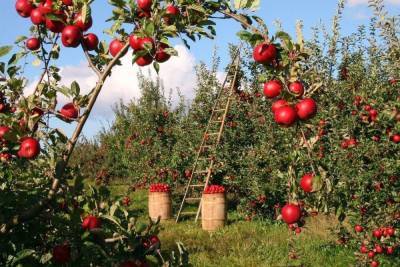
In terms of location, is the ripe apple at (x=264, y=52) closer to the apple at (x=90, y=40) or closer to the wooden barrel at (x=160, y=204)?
the apple at (x=90, y=40)

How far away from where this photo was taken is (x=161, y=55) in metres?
1.84

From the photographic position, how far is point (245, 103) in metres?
11.2

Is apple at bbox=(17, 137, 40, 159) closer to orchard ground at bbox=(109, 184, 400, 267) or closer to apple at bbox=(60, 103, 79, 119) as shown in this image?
apple at bbox=(60, 103, 79, 119)

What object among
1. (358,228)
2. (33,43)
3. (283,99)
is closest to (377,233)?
(358,228)

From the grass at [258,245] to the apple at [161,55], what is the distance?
3.36 metres

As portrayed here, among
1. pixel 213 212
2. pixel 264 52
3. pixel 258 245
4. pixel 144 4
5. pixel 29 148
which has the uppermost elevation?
pixel 144 4

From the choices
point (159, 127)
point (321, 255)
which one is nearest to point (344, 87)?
point (321, 255)

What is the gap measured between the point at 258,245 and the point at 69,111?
18.6ft

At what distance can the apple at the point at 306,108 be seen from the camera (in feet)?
5.32

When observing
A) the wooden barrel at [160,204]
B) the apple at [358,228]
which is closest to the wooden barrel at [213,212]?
the wooden barrel at [160,204]

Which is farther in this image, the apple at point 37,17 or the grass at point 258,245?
the grass at point 258,245

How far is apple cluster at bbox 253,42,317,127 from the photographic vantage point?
164 centimetres

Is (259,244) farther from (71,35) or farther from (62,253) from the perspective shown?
(71,35)

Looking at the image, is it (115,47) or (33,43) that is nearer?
(115,47)
